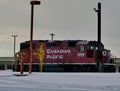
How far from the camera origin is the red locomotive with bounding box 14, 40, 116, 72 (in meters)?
45.5

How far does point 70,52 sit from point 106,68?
4495 mm

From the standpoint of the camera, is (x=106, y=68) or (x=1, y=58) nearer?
(x=106, y=68)

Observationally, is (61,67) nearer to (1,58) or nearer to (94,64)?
(94,64)

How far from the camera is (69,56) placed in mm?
46719

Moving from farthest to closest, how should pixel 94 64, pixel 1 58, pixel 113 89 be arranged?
pixel 1 58 → pixel 94 64 → pixel 113 89

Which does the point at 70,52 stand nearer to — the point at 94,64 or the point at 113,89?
the point at 94,64

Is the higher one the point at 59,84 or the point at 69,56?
the point at 69,56

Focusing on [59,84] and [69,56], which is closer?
[59,84]

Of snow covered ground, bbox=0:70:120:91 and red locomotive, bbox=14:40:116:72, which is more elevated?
red locomotive, bbox=14:40:116:72

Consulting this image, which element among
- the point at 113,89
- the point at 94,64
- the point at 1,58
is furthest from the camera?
the point at 1,58

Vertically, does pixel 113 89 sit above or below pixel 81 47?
below

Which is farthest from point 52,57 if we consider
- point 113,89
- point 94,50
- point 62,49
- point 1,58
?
point 1,58

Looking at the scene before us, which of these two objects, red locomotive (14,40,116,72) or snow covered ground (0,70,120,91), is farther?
red locomotive (14,40,116,72)

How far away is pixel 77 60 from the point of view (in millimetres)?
46062
